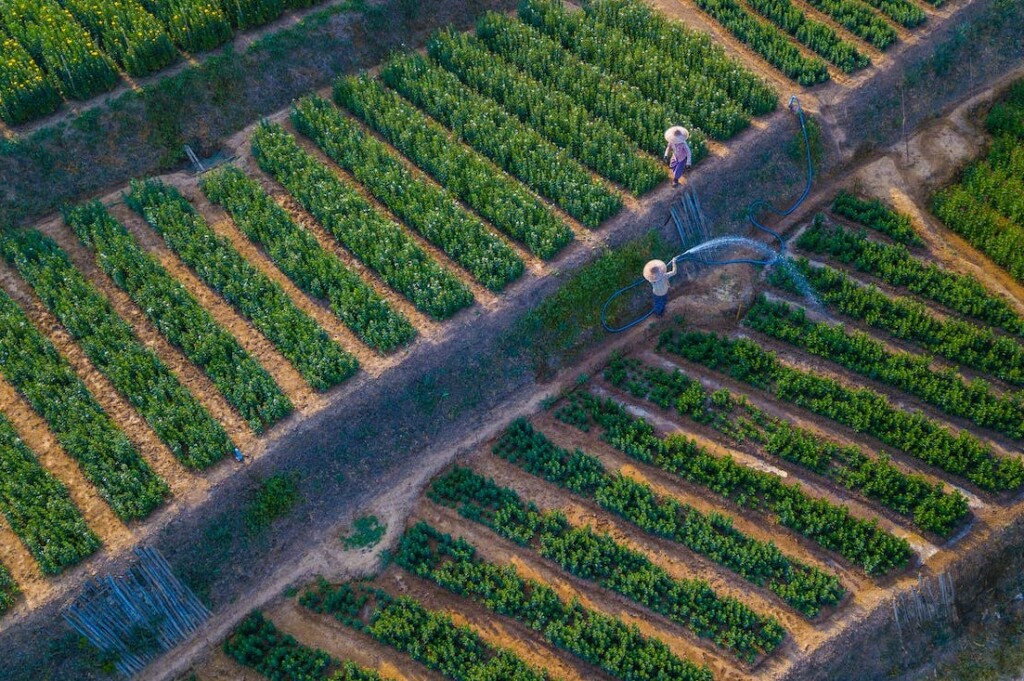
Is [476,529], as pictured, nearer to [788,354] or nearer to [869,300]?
[788,354]

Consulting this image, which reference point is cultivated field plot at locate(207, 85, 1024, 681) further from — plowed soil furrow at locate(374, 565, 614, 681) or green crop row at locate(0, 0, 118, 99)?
green crop row at locate(0, 0, 118, 99)

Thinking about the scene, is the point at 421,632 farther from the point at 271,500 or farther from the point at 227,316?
the point at 227,316

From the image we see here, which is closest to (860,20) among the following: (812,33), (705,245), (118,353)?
(812,33)

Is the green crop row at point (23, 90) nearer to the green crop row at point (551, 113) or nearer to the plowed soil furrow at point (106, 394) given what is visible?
the plowed soil furrow at point (106, 394)

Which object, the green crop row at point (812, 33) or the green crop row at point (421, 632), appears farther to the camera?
the green crop row at point (812, 33)

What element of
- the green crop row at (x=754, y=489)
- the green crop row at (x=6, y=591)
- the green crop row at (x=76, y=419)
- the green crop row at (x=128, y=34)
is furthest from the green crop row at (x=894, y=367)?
the green crop row at (x=128, y=34)

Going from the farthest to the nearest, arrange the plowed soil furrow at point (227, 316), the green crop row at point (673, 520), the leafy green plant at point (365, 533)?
the plowed soil furrow at point (227, 316) < the leafy green plant at point (365, 533) < the green crop row at point (673, 520)
